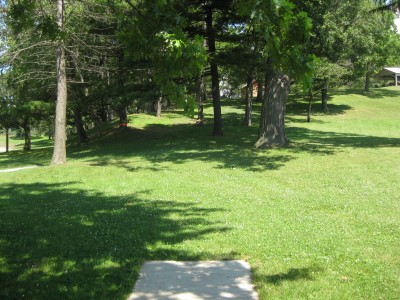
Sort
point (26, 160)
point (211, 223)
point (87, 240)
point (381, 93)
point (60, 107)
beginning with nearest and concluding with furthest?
point (87, 240)
point (211, 223)
point (60, 107)
point (26, 160)
point (381, 93)

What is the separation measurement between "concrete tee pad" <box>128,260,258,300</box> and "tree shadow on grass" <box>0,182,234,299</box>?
0.56ft

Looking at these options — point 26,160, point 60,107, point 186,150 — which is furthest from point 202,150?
point 26,160

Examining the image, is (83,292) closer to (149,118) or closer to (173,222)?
(173,222)

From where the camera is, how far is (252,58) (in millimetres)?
19938

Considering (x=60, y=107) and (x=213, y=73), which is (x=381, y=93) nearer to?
(x=213, y=73)

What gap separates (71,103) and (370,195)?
55.4 feet

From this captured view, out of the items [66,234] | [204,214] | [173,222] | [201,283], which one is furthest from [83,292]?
[204,214]

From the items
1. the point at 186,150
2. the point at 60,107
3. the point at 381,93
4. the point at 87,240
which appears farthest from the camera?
the point at 381,93

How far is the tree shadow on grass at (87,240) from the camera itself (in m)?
4.60

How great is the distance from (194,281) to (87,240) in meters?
2.09

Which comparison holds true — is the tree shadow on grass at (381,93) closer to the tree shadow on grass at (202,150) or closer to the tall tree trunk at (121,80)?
the tree shadow on grass at (202,150)

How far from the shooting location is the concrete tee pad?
4.30 meters

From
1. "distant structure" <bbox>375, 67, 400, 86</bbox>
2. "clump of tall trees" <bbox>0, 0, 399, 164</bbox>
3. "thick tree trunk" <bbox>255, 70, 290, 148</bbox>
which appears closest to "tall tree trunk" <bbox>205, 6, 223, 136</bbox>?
"clump of tall trees" <bbox>0, 0, 399, 164</bbox>

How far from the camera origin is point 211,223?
22.5 feet
